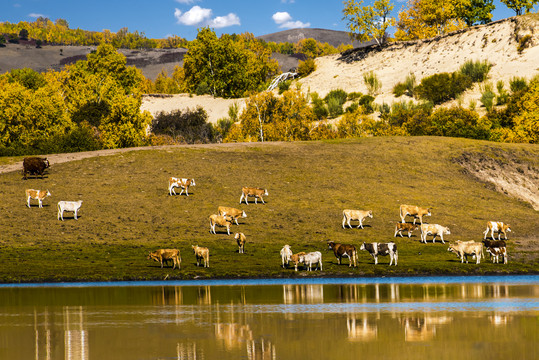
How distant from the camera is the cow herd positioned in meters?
42.0

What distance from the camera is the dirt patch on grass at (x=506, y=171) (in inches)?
2899

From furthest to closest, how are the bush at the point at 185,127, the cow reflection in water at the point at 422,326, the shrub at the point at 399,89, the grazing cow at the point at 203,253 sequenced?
1. the shrub at the point at 399,89
2. the bush at the point at 185,127
3. the grazing cow at the point at 203,253
4. the cow reflection in water at the point at 422,326

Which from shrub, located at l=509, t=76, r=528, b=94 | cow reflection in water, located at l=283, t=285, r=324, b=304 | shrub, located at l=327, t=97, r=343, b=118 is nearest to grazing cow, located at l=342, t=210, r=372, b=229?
cow reflection in water, located at l=283, t=285, r=324, b=304

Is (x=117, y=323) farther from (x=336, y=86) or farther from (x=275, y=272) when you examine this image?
(x=336, y=86)

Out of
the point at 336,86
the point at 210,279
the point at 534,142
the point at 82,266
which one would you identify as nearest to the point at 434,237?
the point at 210,279

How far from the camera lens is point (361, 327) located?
22.0m

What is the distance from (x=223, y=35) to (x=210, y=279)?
513 feet

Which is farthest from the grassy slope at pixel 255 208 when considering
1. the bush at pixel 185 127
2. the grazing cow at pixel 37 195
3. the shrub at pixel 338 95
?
the shrub at pixel 338 95

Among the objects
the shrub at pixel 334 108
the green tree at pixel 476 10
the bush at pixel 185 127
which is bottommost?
the bush at pixel 185 127

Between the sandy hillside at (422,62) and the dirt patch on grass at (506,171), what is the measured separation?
55.6m

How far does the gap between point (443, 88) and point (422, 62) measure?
20.1m

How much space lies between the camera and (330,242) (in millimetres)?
43438

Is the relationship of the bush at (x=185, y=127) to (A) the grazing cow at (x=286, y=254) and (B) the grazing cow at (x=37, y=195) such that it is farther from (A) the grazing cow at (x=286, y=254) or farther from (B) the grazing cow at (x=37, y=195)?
(A) the grazing cow at (x=286, y=254)

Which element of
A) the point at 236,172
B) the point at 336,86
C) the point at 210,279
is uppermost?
the point at 336,86
